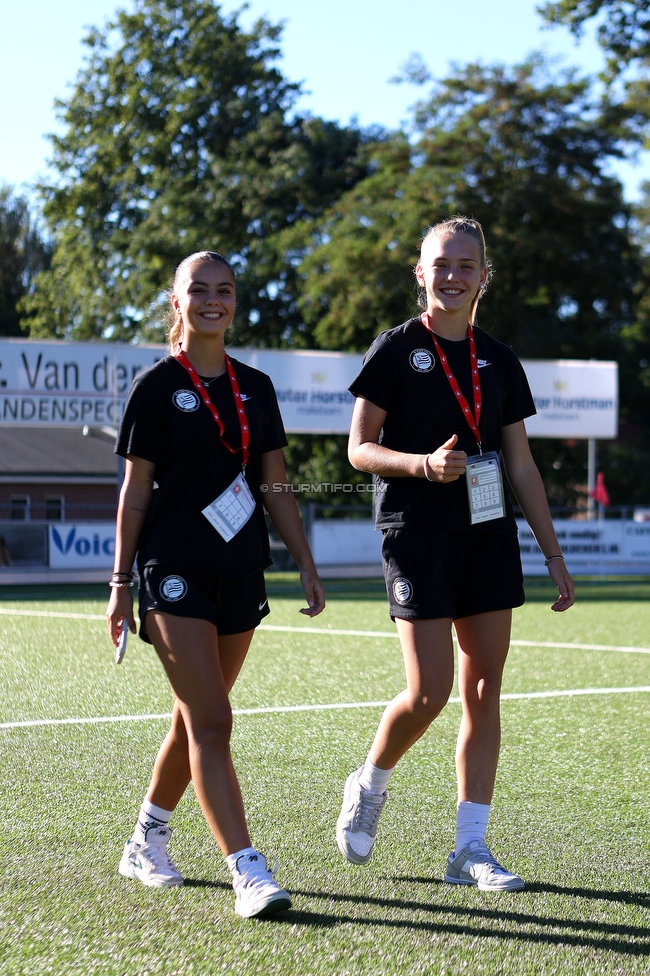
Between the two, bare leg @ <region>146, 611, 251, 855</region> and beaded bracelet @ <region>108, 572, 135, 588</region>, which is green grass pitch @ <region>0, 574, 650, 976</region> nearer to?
bare leg @ <region>146, 611, 251, 855</region>

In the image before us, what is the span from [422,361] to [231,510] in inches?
31.9

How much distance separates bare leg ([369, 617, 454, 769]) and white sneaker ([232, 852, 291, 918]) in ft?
2.25

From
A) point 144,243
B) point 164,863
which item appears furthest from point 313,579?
point 144,243

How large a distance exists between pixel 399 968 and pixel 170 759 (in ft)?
3.63

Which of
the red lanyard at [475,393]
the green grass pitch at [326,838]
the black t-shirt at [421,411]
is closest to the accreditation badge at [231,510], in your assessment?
the black t-shirt at [421,411]

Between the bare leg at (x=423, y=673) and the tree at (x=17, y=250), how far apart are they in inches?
2081

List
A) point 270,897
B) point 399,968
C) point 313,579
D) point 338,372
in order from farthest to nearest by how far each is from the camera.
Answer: point 338,372
point 313,579
point 270,897
point 399,968

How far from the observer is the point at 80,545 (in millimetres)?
22516

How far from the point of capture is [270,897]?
3.27 meters

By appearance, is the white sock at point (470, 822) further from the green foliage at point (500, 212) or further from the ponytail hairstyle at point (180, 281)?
the green foliage at point (500, 212)

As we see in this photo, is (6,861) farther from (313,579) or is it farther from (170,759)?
(313,579)

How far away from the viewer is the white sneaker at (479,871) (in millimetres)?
3592

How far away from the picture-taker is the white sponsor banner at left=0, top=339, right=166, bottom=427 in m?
22.9

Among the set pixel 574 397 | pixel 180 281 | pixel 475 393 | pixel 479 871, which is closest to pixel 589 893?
pixel 479 871
